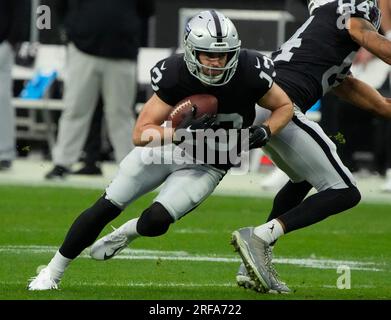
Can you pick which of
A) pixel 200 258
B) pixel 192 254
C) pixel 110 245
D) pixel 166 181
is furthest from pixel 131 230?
pixel 192 254

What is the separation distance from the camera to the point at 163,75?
6.84 metres

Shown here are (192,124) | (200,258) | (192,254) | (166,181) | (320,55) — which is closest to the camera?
(192,124)

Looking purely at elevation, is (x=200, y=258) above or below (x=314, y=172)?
below

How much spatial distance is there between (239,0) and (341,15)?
9075mm

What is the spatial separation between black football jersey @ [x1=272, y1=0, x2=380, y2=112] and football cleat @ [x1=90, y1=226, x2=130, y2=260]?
3.62ft

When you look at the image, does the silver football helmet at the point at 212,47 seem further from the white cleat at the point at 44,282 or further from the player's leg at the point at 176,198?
the white cleat at the point at 44,282

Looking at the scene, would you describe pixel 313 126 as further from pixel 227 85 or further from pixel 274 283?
pixel 274 283

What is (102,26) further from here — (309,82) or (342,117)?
(309,82)

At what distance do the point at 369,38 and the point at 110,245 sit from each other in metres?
1.66

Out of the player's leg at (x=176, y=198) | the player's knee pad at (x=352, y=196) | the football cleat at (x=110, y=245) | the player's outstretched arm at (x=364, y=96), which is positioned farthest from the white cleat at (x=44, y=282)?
the player's outstretched arm at (x=364, y=96)

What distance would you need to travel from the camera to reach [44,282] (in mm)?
6840

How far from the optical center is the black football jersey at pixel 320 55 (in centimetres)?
743

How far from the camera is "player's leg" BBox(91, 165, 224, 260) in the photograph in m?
6.76

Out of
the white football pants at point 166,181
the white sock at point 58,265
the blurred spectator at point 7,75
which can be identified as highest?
the white football pants at point 166,181
